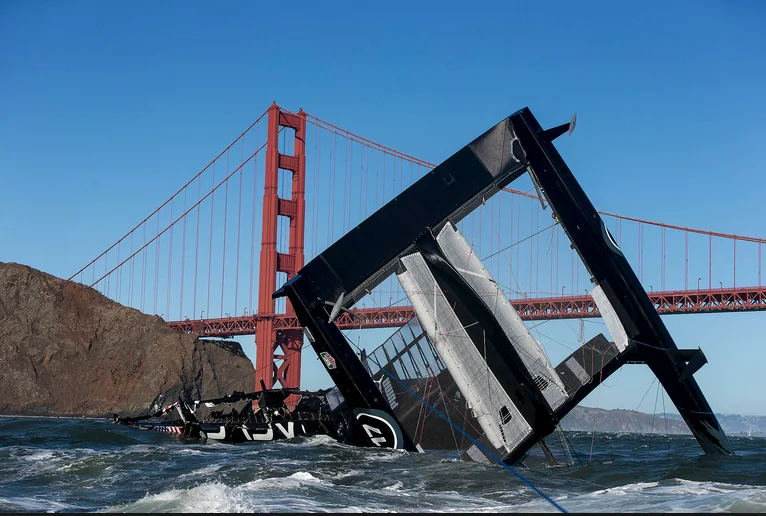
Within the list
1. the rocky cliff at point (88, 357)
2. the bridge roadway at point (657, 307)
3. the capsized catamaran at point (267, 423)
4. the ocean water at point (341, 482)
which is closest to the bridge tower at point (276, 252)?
the bridge roadway at point (657, 307)

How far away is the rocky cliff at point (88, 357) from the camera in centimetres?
4925

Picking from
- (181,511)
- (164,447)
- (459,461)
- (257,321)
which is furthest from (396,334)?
(257,321)

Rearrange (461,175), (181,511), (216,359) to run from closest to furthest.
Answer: (181,511)
(461,175)
(216,359)

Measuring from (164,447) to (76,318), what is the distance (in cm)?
3878

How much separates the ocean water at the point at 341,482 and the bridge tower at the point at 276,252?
92.0 ft

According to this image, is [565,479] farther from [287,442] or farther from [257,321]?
[257,321]

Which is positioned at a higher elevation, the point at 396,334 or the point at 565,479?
the point at 396,334

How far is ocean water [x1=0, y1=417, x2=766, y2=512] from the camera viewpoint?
28.1ft

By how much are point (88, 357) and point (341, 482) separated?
45305mm

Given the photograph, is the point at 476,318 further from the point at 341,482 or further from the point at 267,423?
the point at 267,423

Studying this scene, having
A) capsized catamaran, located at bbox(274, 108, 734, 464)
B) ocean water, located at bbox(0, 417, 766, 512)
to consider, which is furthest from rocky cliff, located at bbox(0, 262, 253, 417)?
capsized catamaran, located at bbox(274, 108, 734, 464)

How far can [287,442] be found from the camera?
1947cm

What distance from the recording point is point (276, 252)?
45.9 metres

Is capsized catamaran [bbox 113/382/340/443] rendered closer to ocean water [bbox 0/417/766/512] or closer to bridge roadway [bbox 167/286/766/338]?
ocean water [bbox 0/417/766/512]
